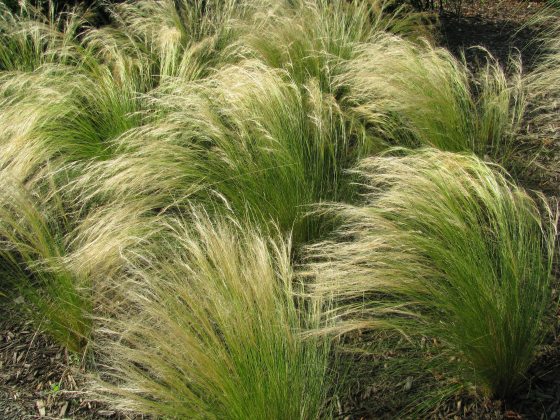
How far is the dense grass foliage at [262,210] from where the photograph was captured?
187 centimetres

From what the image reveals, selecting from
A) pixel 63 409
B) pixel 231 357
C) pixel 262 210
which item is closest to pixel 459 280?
pixel 231 357

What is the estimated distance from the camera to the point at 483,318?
6.21 ft

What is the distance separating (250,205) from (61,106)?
1.24 metres

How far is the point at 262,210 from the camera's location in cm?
262

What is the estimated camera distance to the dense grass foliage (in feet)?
6.12

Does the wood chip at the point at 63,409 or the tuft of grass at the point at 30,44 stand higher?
the tuft of grass at the point at 30,44

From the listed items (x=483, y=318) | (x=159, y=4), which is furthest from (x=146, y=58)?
(x=483, y=318)

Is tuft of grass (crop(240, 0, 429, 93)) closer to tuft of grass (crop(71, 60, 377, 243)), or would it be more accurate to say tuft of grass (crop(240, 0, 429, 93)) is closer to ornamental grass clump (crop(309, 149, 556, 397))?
tuft of grass (crop(71, 60, 377, 243))

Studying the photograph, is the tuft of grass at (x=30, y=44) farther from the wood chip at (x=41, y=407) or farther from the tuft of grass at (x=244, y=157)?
the wood chip at (x=41, y=407)

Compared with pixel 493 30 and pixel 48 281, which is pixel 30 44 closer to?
pixel 48 281

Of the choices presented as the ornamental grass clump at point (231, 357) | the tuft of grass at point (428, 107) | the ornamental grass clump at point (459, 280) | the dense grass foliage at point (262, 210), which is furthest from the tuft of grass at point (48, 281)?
the tuft of grass at point (428, 107)

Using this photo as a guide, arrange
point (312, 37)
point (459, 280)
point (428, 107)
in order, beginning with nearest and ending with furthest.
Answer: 1. point (459, 280)
2. point (428, 107)
3. point (312, 37)

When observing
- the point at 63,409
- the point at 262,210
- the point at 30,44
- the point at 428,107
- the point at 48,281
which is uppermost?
the point at 30,44

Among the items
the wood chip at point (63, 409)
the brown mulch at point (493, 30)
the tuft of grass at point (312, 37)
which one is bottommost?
the wood chip at point (63, 409)
